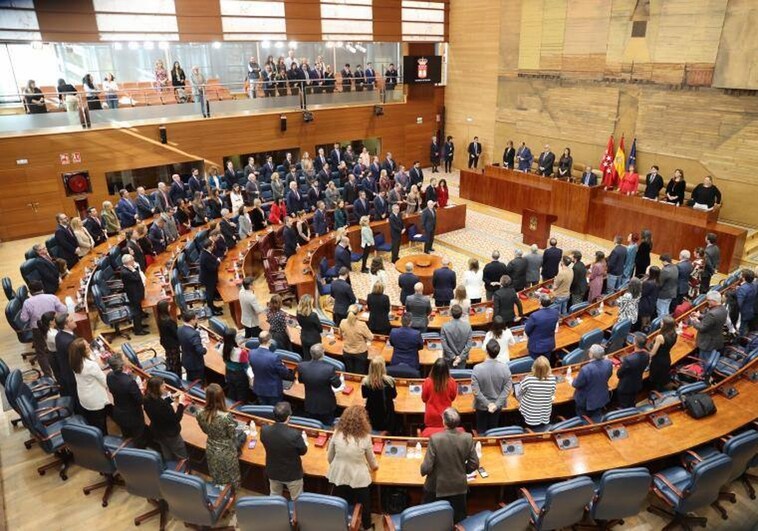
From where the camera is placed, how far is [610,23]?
16.1 metres

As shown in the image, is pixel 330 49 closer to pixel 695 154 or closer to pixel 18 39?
pixel 18 39

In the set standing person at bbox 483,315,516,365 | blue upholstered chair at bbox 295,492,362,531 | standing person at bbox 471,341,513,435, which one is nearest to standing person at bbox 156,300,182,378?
blue upholstered chair at bbox 295,492,362,531

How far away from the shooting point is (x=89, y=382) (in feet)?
19.4

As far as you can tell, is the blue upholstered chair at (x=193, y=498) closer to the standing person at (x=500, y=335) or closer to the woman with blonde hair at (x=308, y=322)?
the woman with blonde hair at (x=308, y=322)

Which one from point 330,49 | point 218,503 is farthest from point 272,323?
point 330,49

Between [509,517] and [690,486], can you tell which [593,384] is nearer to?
[690,486]

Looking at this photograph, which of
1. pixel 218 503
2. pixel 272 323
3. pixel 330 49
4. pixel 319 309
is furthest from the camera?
pixel 330 49

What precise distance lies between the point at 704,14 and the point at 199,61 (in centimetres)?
1727

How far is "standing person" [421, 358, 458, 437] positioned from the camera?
535 cm

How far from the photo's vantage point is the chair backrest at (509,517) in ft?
14.4

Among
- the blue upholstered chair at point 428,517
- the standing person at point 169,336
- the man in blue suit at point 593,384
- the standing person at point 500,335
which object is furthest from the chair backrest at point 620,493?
the standing person at point 169,336

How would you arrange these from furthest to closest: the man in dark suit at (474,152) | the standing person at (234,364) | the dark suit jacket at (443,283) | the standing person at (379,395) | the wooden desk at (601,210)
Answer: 1. the man in dark suit at (474,152)
2. the wooden desk at (601,210)
3. the dark suit jacket at (443,283)
4. the standing person at (234,364)
5. the standing person at (379,395)

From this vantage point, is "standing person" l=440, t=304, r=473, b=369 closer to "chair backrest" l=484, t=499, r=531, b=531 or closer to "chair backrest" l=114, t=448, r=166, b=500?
"chair backrest" l=484, t=499, r=531, b=531

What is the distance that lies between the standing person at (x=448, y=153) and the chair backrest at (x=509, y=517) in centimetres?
1971
